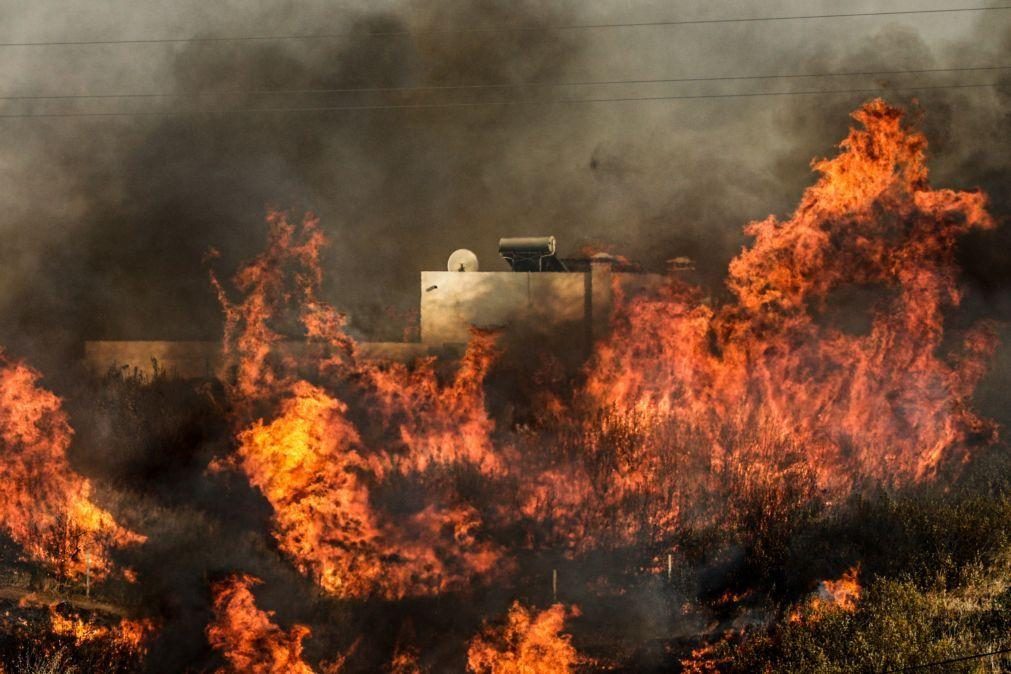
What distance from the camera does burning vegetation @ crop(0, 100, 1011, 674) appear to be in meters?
21.2

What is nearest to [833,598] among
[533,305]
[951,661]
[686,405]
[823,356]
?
[951,661]

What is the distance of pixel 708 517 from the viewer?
1008 inches

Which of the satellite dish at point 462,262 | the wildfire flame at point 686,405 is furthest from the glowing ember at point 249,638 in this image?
the satellite dish at point 462,262

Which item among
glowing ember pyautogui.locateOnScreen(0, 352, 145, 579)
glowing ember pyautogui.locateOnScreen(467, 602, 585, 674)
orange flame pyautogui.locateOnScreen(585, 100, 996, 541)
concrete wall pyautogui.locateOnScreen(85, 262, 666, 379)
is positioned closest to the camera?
glowing ember pyautogui.locateOnScreen(467, 602, 585, 674)

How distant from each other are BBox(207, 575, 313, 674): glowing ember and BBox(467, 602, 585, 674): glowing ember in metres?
3.60

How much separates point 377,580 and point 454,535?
2318 millimetres

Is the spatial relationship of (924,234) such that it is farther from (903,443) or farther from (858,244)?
(903,443)

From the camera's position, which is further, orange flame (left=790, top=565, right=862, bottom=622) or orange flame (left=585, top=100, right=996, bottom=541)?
orange flame (left=585, top=100, right=996, bottom=541)

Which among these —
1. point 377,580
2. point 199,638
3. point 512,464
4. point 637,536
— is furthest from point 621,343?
point 199,638

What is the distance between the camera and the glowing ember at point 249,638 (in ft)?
67.2

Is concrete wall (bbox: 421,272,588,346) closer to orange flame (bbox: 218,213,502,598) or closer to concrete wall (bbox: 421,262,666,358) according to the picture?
concrete wall (bbox: 421,262,666,358)

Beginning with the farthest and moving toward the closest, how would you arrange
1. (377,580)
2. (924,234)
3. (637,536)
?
1. (924,234)
2. (637,536)
3. (377,580)

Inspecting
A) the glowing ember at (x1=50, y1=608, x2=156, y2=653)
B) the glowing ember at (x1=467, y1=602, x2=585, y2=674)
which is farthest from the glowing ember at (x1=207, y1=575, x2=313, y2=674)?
the glowing ember at (x1=467, y1=602, x2=585, y2=674)

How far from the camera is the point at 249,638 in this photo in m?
21.0
